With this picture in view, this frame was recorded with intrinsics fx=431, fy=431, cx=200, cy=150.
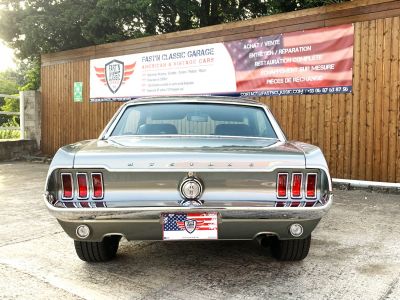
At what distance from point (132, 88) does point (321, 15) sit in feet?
16.8

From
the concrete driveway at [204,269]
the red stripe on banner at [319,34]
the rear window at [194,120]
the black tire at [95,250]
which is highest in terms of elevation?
the red stripe on banner at [319,34]

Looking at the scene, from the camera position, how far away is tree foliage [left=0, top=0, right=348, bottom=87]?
13.7 m

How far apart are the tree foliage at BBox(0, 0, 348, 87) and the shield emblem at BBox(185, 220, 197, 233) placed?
11238 millimetres

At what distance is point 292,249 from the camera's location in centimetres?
345

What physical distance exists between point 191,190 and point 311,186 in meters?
0.81

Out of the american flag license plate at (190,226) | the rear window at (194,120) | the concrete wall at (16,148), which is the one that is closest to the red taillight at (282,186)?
the american flag license plate at (190,226)

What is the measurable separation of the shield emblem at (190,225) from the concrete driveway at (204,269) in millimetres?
446

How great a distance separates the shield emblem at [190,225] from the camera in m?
→ 2.84

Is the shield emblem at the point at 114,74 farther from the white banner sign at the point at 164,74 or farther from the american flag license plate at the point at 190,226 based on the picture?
the american flag license plate at the point at 190,226

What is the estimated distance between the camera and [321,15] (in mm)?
7926

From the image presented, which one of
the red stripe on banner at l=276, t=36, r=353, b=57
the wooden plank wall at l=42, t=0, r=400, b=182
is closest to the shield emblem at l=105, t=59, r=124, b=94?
the wooden plank wall at l=42, t=0, r=400, b=182

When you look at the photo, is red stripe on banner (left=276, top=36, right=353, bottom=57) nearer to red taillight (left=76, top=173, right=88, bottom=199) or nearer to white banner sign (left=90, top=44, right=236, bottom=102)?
white banner sign (left=90, top=44, right=236, bottom=102)

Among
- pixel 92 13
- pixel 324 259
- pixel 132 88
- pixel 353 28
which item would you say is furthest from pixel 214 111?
pixel 92 13

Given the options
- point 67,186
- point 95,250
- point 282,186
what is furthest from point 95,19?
point 282,186
